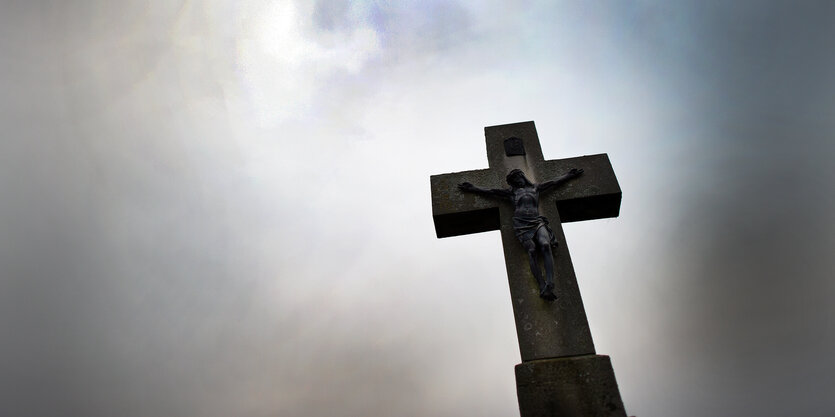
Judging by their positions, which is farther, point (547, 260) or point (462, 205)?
point (462, 205)

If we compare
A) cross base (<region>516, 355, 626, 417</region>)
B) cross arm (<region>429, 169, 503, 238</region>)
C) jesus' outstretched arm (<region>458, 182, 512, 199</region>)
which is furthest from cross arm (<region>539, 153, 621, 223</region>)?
cross base (<region>516, 355, 626, 417</region>)

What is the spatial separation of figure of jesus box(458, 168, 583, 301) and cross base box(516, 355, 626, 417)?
0.77m

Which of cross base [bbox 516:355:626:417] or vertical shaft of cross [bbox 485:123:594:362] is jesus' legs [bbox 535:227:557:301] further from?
cross base [bbox 516:355:626:417]

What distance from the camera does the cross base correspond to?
13.0 feet

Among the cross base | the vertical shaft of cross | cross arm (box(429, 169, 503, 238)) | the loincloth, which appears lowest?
the cross base

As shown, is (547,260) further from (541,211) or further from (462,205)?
(462,205)

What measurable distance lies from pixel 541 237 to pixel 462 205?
119 centimetres

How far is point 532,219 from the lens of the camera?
5.26 meters

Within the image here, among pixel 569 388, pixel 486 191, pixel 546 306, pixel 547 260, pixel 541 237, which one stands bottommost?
pixel 569 388

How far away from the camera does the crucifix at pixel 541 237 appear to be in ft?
13.4

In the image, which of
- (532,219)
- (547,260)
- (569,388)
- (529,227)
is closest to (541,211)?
(532,219)

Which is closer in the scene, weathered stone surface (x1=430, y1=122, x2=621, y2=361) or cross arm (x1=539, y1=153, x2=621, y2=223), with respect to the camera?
weathered stone surface (x1=430, y1=122, x2=621, y2=361)

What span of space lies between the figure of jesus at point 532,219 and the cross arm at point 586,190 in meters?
0.11

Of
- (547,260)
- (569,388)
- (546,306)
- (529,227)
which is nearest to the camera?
(569,388)
